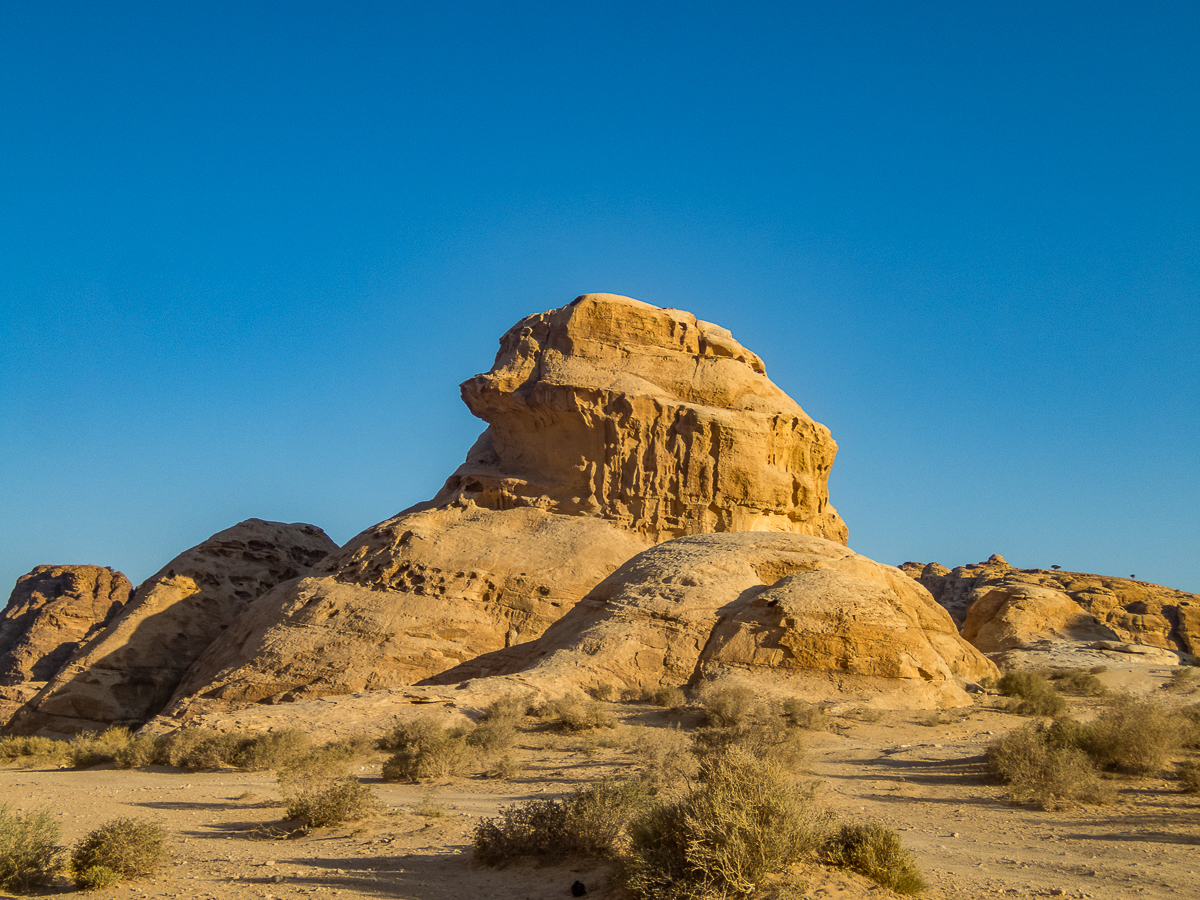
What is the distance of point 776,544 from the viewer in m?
21.7

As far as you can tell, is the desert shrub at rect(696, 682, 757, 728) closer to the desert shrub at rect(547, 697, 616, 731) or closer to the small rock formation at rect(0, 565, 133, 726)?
the desert shrub at rect(547, 697, 616, 731)

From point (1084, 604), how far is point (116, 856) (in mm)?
45417

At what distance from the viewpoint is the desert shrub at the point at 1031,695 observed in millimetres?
16312

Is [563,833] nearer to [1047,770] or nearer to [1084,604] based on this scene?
[1047,770]

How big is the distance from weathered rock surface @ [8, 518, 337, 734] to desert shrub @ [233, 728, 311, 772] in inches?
592

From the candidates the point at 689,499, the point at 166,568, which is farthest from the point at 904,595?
the point at 166,568

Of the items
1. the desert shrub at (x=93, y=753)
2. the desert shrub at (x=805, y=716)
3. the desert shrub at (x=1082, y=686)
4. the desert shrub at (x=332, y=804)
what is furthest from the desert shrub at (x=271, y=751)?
the desert shrub at (x=1082, y=686)

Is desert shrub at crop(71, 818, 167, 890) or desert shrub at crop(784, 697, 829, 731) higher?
desert shrub at crop(784, 697, 829, 731)

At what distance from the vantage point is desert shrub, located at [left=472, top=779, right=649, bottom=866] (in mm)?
7051

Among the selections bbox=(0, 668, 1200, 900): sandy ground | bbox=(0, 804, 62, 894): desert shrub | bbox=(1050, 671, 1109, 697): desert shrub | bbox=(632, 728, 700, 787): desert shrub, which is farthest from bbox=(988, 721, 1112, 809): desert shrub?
bbox=(1050, 671, 1109, 697): desert shrub

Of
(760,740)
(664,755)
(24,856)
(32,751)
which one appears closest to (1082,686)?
(760,740)

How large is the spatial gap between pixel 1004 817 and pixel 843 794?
181cm

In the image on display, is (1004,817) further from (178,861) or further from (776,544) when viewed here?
(776,544)

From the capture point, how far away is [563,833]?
714 cm
